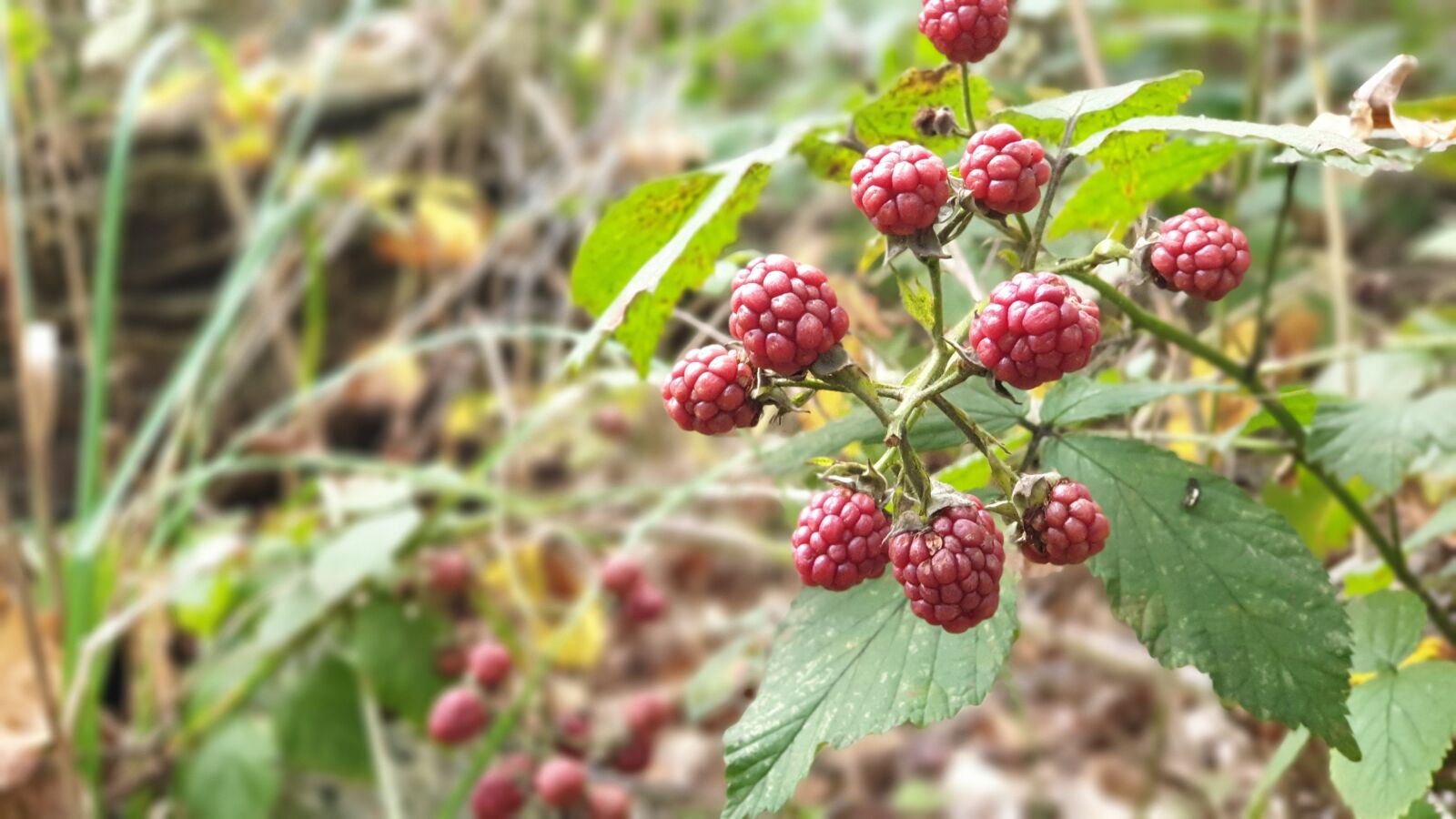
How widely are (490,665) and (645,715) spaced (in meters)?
0.20

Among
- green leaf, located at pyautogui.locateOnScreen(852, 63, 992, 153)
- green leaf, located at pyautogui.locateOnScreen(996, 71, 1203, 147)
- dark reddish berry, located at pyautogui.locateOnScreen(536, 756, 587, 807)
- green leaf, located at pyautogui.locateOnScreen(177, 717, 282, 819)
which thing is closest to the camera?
green leaf, located at pyautogui.locateOnScreen(996, 71, 1203, 147)

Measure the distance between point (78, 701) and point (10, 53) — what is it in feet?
3.74

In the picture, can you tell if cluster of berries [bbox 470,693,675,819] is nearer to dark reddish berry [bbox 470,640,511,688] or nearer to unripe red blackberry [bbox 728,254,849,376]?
dark reddish berry [bbox 470,640,511,688]

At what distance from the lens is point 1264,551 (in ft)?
1.78

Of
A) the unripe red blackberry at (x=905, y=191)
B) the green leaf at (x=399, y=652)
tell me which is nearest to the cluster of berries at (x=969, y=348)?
the unripe red blackberry at (x=905, y=191)

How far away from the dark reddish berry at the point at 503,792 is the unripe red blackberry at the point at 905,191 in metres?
0.89

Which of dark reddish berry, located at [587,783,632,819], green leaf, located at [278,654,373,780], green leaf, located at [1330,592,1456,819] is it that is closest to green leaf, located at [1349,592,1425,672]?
green leaf, located at [1330,592,1456,819]

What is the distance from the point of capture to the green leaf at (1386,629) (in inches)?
24.5

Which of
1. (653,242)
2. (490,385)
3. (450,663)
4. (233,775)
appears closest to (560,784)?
(450,663)

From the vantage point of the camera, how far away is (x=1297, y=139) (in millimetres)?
499

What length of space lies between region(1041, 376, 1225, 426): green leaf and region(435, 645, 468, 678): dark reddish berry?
925mm

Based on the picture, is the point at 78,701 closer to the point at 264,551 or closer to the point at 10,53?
the point at 264,551

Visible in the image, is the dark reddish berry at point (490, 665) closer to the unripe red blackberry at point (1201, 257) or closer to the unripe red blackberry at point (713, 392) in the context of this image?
the unripe red blackberry at point (713, 392)

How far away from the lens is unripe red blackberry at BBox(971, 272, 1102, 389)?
A: 1.51 ft
